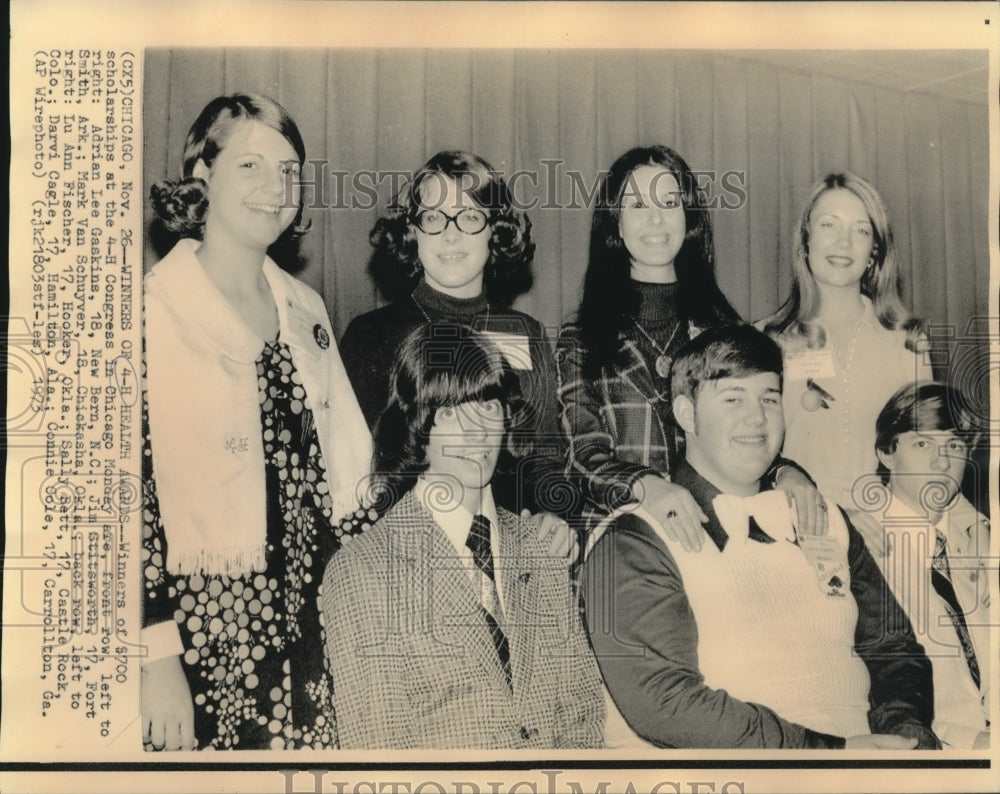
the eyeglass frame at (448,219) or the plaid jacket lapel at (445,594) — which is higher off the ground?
the eyeglass frame at (448,219)

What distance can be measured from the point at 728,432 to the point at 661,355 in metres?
0.24

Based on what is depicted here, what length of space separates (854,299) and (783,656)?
2.88 feet

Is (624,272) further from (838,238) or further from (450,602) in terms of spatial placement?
(450,602)

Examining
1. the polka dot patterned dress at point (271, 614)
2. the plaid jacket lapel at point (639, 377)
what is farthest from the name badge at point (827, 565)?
the polka dot patterned dress at point (271, 614)

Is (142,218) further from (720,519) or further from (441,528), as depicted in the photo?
(720,519)

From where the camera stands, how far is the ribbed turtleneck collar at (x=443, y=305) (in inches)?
88.7

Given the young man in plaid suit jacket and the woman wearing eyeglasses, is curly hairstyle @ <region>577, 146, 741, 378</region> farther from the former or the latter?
the young man in plaid suit jacket

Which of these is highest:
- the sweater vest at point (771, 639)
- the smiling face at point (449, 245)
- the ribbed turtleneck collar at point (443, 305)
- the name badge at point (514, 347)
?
the smiling face at point (449, 245)

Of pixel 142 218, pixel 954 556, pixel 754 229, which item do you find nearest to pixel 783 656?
pixel 954 556

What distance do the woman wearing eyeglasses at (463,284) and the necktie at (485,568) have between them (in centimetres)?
11

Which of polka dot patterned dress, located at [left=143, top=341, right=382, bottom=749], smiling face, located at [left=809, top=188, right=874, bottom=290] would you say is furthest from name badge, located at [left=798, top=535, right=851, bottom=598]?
polka dot patterned dress, located at [left=143, top=341, right=382, bottom=749]

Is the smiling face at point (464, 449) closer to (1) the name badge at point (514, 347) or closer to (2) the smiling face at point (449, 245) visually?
(1) the name badge at point (514, 347)

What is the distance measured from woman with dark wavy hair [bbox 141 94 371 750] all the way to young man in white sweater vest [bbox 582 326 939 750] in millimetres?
690

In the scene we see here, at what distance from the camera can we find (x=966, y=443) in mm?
2316
